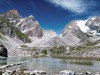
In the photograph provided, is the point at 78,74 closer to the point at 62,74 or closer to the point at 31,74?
the point at 62,74

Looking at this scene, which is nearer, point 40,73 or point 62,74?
point 62,74

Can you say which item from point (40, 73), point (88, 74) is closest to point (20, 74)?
point (40, 73)

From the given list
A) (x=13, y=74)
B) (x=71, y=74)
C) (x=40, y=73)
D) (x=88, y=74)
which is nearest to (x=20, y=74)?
(x=13, y=74)

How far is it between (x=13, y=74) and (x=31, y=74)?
4772mm

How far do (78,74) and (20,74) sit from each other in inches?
635

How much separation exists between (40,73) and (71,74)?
9099 mm

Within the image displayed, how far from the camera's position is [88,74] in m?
64.2

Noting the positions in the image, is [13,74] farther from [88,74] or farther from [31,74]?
[88,74]

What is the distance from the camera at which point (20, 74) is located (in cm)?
5791

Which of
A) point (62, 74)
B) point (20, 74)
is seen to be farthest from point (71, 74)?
point (20, 74)

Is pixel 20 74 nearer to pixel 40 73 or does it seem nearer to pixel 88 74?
pixel 40 73

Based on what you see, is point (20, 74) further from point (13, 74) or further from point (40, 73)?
point (40, 73)

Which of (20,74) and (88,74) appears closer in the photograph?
(20,74)

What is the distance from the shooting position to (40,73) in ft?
208
